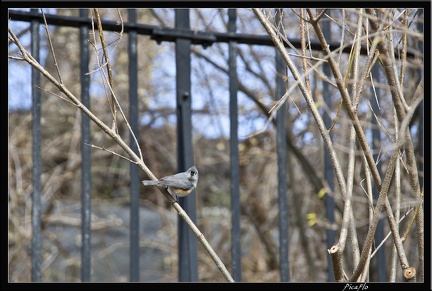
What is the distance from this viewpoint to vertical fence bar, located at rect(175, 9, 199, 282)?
2018 mm

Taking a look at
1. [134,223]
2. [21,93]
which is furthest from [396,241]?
[21,93]

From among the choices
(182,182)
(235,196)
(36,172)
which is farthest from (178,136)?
(182,182)

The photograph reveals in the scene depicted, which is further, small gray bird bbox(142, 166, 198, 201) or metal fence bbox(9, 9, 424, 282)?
metal fence bbox(9, 9, 424, 282)

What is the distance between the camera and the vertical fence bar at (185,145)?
202 cm

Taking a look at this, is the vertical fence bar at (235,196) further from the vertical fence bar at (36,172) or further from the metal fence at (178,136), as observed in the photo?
the vertical fence bar at (36,172)

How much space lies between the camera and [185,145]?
203 cm

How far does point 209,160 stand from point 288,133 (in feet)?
3.23

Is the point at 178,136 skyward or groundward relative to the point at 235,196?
skyward

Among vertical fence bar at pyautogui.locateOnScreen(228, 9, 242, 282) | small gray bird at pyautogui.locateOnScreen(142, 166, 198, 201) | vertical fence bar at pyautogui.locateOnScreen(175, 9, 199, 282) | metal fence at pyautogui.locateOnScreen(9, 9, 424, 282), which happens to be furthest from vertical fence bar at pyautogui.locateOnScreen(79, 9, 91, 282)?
small gray bird at pyautogui.locateOnScreen(142, 166, 198, 201)

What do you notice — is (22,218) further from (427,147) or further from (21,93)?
(427,147)

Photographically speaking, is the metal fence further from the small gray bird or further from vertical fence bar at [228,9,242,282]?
the small gray bird

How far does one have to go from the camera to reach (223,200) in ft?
16.5

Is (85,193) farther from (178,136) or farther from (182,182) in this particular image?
(182,182)

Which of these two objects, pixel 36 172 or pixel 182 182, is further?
pixel 36 172
